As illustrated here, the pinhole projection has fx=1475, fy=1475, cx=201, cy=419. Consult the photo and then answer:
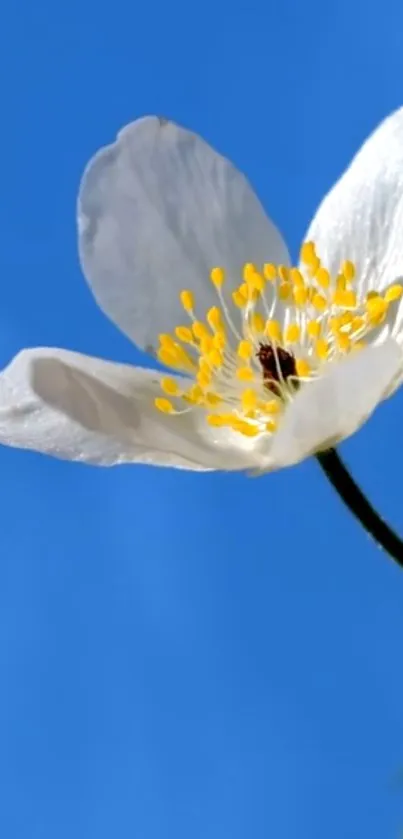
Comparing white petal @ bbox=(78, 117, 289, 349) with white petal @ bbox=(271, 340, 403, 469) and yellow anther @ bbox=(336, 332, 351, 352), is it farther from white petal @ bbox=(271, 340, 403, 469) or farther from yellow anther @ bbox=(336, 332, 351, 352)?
white petal @ bbox=(271, 340, 403, 469)

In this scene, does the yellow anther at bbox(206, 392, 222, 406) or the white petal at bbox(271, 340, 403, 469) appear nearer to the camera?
the white petal at bbox(271, 340, 403, 469)

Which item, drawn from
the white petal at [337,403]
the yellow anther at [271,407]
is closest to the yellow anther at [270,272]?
the yellow anther at [271,407]

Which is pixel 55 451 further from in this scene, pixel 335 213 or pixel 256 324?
pixel 335 213

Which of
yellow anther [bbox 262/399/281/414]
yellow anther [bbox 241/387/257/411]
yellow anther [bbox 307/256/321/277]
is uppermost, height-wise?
yellow anther [bbox 307/256/321/277]

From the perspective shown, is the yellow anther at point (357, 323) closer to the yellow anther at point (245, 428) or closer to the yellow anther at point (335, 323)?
the yellow anther at point (335, 323)

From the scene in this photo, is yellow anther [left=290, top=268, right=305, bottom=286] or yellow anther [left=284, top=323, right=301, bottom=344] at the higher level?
yellow anther [left=290, top=268, right=305, bottom=286]

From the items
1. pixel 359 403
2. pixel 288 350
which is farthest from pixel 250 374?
pixel 359 403

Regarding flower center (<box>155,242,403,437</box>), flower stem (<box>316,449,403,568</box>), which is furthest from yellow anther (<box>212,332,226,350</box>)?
flower stem (<box>316,449,403,568</box>)

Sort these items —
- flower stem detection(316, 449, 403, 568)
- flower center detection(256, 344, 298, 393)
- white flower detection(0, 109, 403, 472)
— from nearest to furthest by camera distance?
flower stem detection(316, 449, 403, 568) → white flower detection(0, 109, 403, 472) → flower center detection(256, 344, 298, 393)

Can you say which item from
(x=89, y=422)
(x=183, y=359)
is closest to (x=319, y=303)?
(x=183, y=359)
